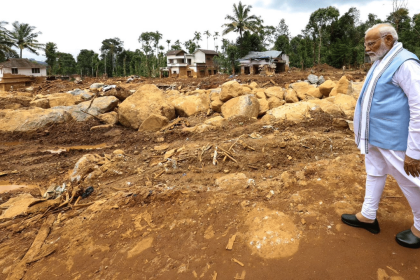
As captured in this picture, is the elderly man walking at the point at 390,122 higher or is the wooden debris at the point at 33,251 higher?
the elderly man walking at the point at 390,122

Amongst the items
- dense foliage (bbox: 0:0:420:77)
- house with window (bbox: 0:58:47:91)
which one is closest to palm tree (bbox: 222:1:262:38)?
dense foliage (bbox: 0:0:420:77)

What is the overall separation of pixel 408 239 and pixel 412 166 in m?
0.65

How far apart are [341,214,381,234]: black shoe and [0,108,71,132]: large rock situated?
29.9 feet

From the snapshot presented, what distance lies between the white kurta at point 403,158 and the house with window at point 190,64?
33723mm

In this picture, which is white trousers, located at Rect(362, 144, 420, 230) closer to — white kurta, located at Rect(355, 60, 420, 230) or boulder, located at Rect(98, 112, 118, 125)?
white kurta, located at Rect(355, 60, 420, 230)

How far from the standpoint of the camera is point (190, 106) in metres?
8.52

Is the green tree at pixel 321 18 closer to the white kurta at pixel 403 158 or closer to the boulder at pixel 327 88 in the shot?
the boulder at pixel 327 88

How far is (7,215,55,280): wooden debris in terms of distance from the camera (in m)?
2.21

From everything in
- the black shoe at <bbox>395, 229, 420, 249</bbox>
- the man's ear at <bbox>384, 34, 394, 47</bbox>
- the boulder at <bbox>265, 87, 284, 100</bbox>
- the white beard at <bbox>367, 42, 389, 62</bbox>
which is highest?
the boulder at <bbox>265, 87, 284, 100</bbox>

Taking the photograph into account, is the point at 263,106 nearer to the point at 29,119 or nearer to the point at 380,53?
the point at 380,53

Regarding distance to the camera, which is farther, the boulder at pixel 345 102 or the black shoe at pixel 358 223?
the boulder at pixel 345 102

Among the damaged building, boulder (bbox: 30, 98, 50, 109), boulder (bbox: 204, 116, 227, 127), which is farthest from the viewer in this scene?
the damaged building

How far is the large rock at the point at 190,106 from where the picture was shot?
8453 millimetres

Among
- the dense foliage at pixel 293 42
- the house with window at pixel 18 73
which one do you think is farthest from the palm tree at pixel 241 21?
the house with window at pixel 18 73
